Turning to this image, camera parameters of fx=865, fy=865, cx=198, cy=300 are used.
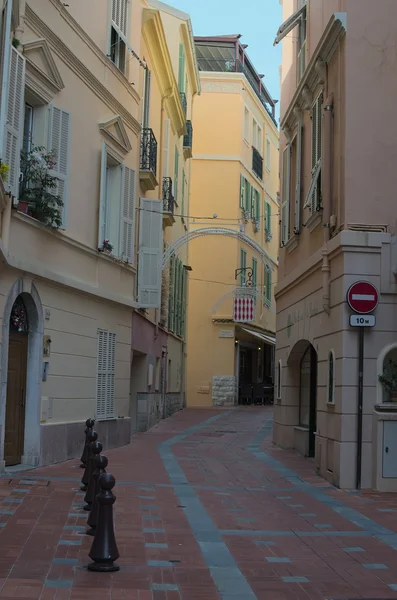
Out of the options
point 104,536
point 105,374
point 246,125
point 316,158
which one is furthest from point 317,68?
point 246,125

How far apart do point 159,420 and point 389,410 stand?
14.2m

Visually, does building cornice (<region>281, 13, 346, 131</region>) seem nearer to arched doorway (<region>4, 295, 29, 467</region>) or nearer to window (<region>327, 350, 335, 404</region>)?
window (<region>327, 350, 335, 404</region>)

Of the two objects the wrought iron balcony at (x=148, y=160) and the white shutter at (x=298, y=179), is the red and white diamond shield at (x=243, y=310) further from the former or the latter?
the white shutter at (x=298, y=179)

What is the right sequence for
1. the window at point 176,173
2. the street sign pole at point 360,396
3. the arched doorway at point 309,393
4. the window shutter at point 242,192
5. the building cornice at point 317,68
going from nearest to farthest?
the street sign pole at point 360,396 → the building cornice at point 317,68 → the arched doorway at point 309,393 → the window at point 176,173 → the window shutter at point 242,192

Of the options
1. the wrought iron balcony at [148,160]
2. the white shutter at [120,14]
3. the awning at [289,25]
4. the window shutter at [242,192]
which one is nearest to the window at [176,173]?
the wrought iron balcony at [148,160]

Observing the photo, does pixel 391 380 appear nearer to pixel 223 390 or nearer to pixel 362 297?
pixel 362 297

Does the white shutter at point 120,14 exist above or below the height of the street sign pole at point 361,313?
above

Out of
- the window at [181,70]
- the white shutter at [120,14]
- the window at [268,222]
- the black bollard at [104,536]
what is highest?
the window at [181,70]

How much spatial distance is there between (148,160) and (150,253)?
221 cm

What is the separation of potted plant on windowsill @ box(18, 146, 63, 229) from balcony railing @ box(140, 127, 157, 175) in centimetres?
646

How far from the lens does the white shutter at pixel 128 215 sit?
17781 millimetres

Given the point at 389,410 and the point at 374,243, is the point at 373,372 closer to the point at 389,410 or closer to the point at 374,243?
the point at 389,410

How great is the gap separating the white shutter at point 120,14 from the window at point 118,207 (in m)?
2.82

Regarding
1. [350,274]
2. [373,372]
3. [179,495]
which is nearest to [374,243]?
[350,274]
